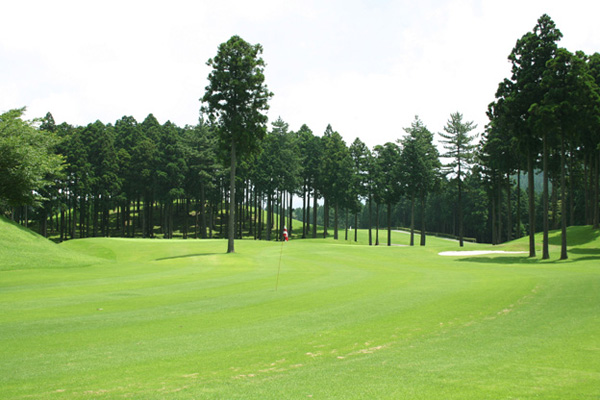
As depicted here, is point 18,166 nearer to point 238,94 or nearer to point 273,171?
point 238,94

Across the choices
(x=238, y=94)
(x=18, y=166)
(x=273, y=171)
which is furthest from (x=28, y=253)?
(x=273, y=171)

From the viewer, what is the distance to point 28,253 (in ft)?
90.1

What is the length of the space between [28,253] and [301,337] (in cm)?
2517

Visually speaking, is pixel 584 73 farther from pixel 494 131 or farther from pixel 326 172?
pixel 326 172

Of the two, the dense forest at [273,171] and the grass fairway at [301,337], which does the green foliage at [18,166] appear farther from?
the grass fairway at [301,337]

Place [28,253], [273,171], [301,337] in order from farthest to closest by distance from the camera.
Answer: [273,171] → [28,253] → [301,337]

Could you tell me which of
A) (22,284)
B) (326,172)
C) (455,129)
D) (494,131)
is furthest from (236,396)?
(326,172)

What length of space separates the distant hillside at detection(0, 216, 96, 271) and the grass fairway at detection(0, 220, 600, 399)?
19.4 ft

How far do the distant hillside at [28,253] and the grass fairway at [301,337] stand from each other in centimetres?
591

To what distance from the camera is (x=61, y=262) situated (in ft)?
87.8

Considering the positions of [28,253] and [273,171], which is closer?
[28,253]

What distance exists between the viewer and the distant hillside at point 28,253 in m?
25.4

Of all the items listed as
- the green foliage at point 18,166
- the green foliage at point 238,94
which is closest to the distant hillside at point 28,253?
the green foliage at point 18,166

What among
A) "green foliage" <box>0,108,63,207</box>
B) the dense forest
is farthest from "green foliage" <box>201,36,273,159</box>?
"green foliage" <box>0,108,63,207</box>
